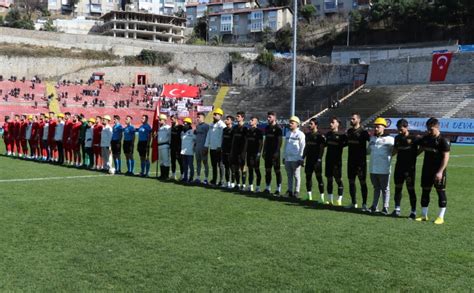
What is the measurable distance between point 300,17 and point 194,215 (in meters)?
77.3

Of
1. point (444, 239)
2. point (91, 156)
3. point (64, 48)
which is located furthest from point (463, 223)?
point (64, 48)

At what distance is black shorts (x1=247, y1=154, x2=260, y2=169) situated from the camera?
1221 cm

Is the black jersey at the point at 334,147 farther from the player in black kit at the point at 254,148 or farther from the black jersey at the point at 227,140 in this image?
the black jersey at the point at 227,140

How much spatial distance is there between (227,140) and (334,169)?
329 centimetres

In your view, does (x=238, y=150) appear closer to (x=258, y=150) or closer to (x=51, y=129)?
(x=258, y=150)

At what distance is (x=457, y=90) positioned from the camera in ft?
147

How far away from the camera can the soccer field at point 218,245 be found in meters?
5.40

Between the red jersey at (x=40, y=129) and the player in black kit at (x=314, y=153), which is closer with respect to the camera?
the player in black kit at (x=314, y=153)

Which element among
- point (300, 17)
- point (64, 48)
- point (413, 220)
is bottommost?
point (413, 220)

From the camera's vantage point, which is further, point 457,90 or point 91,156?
point 457,90

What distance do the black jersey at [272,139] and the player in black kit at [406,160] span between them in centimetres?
301

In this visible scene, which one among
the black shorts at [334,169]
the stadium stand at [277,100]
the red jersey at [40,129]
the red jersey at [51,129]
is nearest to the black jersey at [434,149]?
the black shorts at [334,169]

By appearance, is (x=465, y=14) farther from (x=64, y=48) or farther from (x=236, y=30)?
(x=64, y=48)

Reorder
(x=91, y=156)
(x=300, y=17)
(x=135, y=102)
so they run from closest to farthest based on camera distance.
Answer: (x=91, y=156)
(x=135, y=102)
(x=300, y=17)
